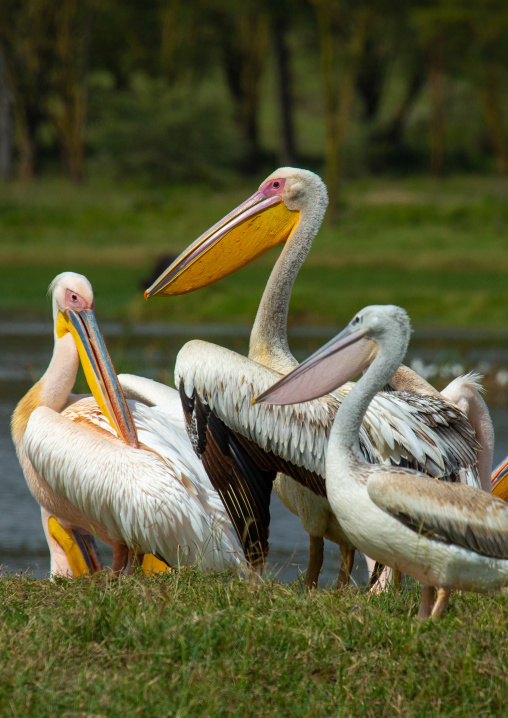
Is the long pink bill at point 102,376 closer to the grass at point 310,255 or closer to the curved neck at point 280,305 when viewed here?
the curved neck at point 280,305

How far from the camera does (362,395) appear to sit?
319 centimetres

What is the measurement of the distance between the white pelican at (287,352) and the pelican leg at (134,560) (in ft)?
1.57

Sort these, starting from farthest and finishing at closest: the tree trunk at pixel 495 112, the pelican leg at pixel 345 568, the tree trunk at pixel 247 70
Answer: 1. the tree trunk at pixel 247 70
2. the tree trunk at pixel 495 112
3. the pelican leg at pixel 345 568

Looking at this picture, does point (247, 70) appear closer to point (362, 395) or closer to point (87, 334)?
point (87, 334)

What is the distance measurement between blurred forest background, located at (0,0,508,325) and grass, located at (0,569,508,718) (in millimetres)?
11872

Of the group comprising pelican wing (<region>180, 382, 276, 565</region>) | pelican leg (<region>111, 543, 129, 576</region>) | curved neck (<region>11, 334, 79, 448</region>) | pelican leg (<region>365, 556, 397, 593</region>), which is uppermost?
curved neck (<region>11, 334, 79, 448</region>)

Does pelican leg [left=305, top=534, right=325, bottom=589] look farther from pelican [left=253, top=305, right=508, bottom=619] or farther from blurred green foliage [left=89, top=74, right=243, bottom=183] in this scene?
blurred green foliage [left=89, top=74, right=243, bottom=183]

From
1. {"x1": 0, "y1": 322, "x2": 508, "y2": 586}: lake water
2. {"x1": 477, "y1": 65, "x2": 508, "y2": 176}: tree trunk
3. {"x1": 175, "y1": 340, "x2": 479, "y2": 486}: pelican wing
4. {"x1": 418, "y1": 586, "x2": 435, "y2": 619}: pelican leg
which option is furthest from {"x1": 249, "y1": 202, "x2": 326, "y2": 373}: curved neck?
{"x1": 477, "y1": 65, "x2": 508, "y2": 176}: tree trunk

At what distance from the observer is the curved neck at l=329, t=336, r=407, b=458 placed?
10.4ft

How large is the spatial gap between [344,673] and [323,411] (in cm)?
120

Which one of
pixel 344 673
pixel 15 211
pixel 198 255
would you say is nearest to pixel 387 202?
pixel 15 211

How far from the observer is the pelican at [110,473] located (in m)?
3.95

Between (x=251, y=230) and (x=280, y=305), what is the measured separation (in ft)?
1.34

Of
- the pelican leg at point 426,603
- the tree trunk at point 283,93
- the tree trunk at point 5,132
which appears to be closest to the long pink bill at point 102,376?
the pelican leg at point 426,603
